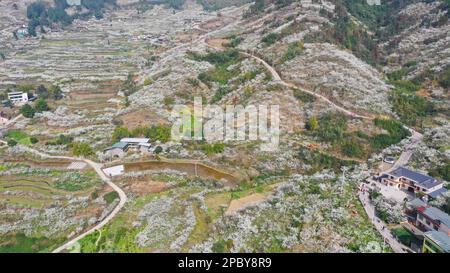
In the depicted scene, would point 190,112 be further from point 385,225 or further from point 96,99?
point 385,225

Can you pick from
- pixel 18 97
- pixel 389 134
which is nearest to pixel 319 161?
pixel 389 134

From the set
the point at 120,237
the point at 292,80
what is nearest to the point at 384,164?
the point at 292,80

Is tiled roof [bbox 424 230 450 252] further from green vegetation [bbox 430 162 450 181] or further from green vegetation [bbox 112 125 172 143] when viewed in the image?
green vegetation [bbox 112 125 172 143]

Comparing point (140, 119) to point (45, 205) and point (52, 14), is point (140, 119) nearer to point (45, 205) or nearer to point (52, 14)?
point (45, 205)

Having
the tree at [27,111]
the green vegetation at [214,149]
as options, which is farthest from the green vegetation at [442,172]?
the tree at [27,111]

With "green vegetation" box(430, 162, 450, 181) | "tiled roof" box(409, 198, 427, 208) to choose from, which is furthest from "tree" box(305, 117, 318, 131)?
"tiled roof" box(409, 198, 427, 208)

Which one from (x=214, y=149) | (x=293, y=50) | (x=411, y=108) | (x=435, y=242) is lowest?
(x=435, y=242)

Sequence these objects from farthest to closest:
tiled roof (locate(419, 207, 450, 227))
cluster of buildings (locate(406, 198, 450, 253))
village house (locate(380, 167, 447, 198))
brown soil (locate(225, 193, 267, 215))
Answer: village house (locate(380, 167, 447, 198)) → brown soil (locate(225, 193, 267, 215)) → tiled roof (locate(419, 207, 450, 227)) → cluster of buildings (locate(406, 198, 450, 253))
